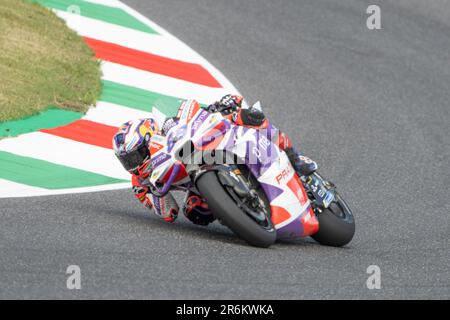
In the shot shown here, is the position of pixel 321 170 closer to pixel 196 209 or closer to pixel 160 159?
pixel 196 209

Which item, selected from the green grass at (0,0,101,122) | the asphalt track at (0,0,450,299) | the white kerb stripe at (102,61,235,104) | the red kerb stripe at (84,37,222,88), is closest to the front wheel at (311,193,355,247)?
the asphalt track at (0,0,450,299)

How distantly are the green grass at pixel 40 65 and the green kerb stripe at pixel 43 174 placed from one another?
95 cm

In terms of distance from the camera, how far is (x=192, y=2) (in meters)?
15.0

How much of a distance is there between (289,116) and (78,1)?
389 centimetres

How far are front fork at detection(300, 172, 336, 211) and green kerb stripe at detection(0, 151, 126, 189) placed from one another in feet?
7.29

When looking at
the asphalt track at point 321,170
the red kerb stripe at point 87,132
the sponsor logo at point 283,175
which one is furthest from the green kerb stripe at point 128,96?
the sponsor logo at point 283,175

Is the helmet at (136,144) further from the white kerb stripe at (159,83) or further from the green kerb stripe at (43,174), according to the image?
the white kerb stripe at (159,83)

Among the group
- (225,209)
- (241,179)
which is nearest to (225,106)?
(241,179)

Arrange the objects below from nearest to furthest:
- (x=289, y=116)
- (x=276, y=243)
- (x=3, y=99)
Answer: (x=276, y=243)
(x=3, y=99)
(x=289, y=116)

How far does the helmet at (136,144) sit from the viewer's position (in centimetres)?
741

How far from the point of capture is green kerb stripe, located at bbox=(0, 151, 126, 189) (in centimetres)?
878

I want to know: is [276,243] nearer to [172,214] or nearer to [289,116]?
[172,214]

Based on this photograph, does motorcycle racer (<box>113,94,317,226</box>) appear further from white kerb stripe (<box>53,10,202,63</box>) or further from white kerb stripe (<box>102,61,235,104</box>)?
white kerb stripe (<box>53,10,202,63</box>)
